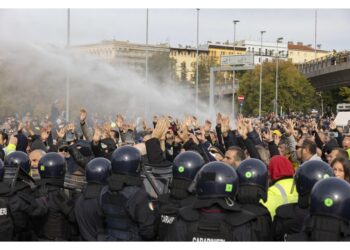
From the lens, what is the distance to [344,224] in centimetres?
435

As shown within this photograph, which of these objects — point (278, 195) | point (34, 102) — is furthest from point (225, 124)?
point (34, 102)

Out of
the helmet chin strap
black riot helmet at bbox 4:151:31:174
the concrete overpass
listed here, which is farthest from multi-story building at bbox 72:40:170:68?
the helmet chin strap

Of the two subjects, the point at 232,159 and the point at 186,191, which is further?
the point at 232,159

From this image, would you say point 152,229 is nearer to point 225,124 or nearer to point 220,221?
point 220,221

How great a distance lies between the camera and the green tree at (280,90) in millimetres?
70562

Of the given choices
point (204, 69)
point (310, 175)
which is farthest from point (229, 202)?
point (204, 69)

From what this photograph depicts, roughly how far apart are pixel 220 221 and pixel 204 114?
1483 inches

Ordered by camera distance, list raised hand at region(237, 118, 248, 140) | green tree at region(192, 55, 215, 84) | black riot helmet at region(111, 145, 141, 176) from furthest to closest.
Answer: green tree at region(192, 55, 215, 84) < raised hand at region(237, 118, 248, 140) < black riot helmet at region(111, 145, 141, 176)

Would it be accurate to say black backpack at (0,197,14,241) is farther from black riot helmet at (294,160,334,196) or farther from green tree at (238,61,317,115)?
green tree at (238,61,317,115)

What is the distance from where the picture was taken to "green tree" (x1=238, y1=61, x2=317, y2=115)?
70.6 meters

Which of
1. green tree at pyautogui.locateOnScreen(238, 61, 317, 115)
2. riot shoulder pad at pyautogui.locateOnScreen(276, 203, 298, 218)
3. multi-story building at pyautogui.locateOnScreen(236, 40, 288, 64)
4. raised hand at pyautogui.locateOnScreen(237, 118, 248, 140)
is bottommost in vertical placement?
riot shoulder pad at pyautogui.locateOnScreen(276, 203, 298, 218)

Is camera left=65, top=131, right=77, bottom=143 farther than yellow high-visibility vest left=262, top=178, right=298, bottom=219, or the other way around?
camera left=65, top=131, right=77, bottom=143

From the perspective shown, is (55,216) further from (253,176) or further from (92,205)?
(253,176)

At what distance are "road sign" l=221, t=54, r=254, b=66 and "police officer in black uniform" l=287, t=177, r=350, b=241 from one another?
42.9m
